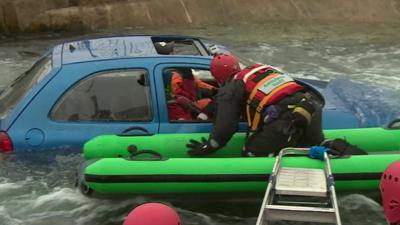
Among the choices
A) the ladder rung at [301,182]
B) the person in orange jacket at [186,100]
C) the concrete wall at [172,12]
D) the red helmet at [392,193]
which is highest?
the concrete wall at [172,12]

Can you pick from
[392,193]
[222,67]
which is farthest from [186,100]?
[392,193]

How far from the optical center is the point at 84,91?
5320mm

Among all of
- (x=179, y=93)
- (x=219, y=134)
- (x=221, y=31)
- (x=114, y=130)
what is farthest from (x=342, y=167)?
(x=221, y=31)

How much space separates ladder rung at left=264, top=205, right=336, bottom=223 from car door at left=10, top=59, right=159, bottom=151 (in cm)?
173

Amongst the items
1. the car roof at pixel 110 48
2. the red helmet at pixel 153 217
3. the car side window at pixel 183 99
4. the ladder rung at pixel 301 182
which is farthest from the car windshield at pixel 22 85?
the red helmet at pixel 153 217

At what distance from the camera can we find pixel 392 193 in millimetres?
2773

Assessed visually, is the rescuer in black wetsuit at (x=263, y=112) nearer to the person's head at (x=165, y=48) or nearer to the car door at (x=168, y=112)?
the car door at (x=168, y=112)

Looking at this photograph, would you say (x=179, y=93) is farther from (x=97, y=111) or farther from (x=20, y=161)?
(x=20, y=161)

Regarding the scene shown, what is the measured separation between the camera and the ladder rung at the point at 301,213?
153 inches

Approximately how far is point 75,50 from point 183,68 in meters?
1.08

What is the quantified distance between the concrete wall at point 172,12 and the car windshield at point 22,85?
34.8 feet

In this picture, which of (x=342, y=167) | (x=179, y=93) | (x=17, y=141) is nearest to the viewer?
(x=342, y=167)

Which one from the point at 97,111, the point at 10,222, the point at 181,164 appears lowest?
the point at 10,222

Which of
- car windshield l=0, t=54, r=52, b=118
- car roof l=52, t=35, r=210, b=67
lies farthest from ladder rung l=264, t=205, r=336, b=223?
car windshield l=0, t=54, r=52, b=118
